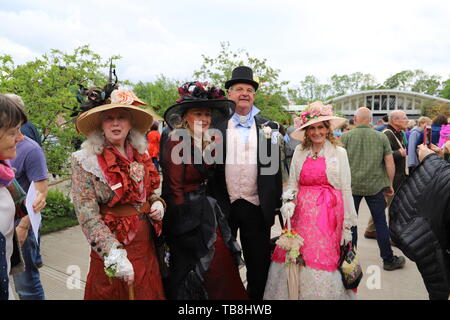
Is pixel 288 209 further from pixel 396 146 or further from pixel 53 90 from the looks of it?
pixel 53 90

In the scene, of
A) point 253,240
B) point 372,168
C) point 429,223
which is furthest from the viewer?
point 372,168

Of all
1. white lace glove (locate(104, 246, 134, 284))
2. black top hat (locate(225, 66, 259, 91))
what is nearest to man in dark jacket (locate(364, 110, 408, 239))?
black top hat (locate(225, 66, 259, 91))

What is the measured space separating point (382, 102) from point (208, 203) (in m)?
71.4

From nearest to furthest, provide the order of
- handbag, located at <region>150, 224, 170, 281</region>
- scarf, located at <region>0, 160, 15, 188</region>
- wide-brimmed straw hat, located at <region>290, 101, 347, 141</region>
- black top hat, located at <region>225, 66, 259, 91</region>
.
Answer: scarf, located at <region>0, 160, 15, 188</region> < handbag, located at <region>150, 224, 170, 281</region> < wide-brimmed straw hat, located at <region>290, 101, 347, 141</region> < black top hat, located at <region>225, 66, 259, 91</region>

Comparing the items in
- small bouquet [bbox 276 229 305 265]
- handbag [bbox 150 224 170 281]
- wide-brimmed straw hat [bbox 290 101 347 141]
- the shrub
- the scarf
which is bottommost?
the shrub

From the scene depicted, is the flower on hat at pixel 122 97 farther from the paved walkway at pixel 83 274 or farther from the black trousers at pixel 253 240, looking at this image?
the paved walkway at pixel 83 274

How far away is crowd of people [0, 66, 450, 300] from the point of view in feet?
6.10

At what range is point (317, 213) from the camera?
2875 mm

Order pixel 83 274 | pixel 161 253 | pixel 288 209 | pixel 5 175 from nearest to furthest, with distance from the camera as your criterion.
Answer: pixel 5 175
pixel 161 253
pixel 288 209
pixel 83 274

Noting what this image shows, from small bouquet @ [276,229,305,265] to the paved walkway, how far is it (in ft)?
3.43

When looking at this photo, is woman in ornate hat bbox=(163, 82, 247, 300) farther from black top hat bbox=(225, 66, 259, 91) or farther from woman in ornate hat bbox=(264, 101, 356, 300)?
black top hat bbox=(225, 66, 259, 91)

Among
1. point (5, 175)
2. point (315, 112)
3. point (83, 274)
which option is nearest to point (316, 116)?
point (315, 112)

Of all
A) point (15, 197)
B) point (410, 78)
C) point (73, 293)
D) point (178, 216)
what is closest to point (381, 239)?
point (178, 216)

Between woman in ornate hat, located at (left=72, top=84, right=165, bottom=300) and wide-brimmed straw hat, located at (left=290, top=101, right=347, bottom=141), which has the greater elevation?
wide-brimmed straw hat, located at (left=290, top=101, right=347, bottom=141)
